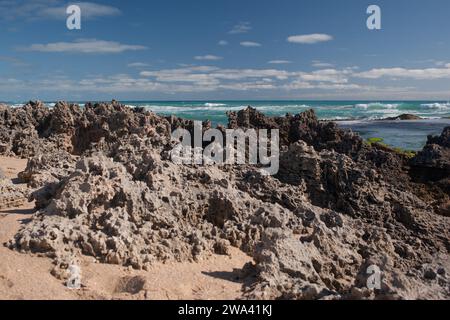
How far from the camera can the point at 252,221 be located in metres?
5.38

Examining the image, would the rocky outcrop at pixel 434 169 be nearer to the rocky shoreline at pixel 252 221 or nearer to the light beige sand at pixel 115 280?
the rocky shoreline at pixel 252 221

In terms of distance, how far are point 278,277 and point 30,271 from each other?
7.96 ft

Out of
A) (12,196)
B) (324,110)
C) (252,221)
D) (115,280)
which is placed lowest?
(115,280)

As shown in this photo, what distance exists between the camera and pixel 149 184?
5309mm

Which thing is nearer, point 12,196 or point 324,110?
point 12,196

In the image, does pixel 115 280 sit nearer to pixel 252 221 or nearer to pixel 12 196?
pixel 252 221

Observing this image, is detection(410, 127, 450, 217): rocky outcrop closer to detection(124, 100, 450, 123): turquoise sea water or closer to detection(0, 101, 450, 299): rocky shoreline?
detection(0, 101, 450, 299): rocky shoreline

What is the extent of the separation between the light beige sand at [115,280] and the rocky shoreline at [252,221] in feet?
0.41

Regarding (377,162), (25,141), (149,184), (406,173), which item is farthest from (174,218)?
(25,141)

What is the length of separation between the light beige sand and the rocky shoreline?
0.13 meters

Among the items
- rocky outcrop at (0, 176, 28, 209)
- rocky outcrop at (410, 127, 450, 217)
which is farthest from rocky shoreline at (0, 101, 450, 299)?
rocky outcrop at (410, 127, 450, 217)

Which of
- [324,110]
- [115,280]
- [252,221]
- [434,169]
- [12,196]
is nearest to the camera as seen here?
[115,280]

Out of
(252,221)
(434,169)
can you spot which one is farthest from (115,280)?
(434,169)

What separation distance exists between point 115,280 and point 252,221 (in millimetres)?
1945
